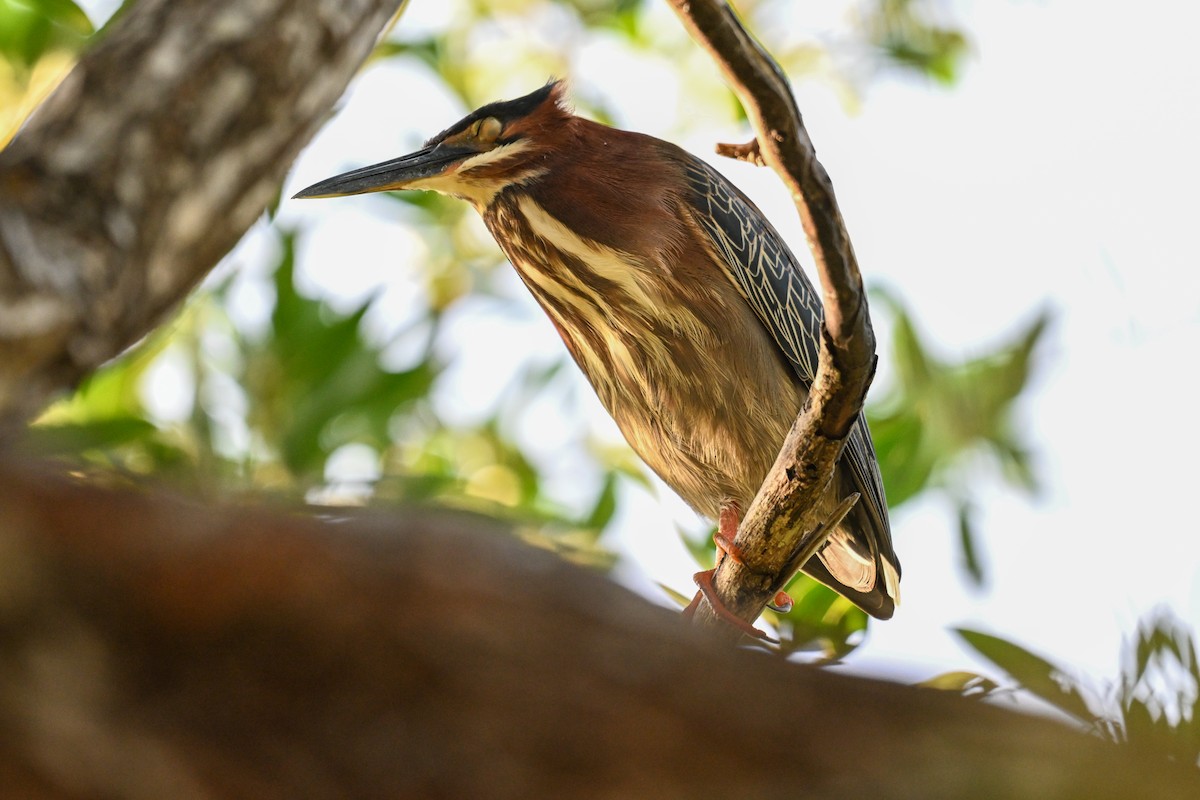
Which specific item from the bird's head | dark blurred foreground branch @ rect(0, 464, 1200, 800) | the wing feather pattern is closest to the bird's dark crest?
the bird's head

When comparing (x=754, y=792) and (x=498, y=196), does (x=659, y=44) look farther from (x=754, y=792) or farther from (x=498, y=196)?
(x=754, y=792)

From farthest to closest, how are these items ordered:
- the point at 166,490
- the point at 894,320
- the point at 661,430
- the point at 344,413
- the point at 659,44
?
the point at 659,44 < the point at 894,320 < the point at 344,413 < the point at 661,430 < the point at 166,490

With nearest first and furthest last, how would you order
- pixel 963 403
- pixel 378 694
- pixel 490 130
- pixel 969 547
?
pixel 378 694 < pixel 490 130 < pixel 969 547 < pixel 963 403

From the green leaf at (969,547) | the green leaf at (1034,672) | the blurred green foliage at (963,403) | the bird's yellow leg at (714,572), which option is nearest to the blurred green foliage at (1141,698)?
the green leaf at (1034,672)

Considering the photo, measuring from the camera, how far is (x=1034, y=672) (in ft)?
3.48

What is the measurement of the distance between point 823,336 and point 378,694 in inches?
40.6

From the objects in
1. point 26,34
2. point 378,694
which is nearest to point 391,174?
→ point 26,34

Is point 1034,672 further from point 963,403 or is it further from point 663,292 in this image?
point 963,403

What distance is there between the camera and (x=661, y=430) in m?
2.66

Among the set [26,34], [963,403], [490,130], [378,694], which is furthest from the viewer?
[963,403]

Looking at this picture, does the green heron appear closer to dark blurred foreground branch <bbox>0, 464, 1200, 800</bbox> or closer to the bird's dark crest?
the bird's dark crest

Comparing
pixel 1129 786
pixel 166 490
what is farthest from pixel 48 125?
pixel 1129 786

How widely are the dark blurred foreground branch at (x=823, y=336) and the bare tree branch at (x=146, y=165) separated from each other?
0.45m

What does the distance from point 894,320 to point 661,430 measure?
1.34 m
